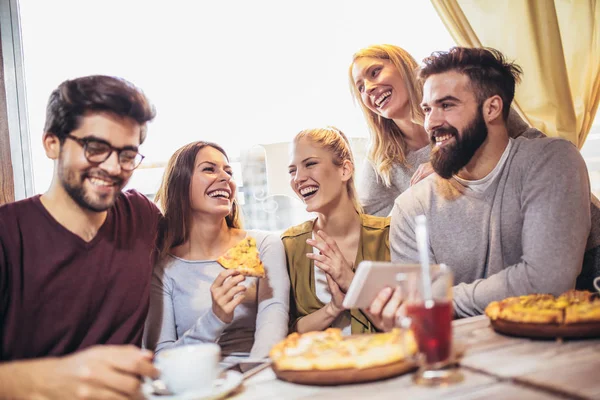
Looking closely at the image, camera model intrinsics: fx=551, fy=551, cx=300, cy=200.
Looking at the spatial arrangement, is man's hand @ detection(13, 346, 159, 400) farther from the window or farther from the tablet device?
the window

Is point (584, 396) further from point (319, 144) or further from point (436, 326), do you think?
point (319, 144)

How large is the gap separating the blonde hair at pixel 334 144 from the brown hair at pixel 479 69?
0.62 metres

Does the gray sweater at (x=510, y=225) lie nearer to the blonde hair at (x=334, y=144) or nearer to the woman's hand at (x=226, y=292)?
the blonde hair at (x=334, y=144)

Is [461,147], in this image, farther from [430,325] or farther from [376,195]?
[430,325]

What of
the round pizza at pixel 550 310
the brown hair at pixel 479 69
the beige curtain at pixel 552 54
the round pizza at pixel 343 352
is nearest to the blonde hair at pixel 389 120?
the beige curtain at pixel 552 54

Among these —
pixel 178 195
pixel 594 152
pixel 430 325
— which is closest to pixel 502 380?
pixel 430 325

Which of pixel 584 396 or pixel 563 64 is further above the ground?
pixel 563 64

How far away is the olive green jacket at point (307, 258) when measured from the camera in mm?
2643

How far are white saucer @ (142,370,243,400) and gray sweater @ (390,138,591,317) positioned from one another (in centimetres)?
108

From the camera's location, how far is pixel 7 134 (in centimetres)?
320

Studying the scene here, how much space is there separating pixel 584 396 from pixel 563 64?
2662 millimetres

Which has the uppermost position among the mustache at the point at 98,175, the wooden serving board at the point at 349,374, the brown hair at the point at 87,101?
the brown hair at the point at 87,101

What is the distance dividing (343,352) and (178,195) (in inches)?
61.3

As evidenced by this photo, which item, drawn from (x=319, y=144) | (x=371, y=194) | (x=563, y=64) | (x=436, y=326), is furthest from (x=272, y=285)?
(x=563, y=64)
